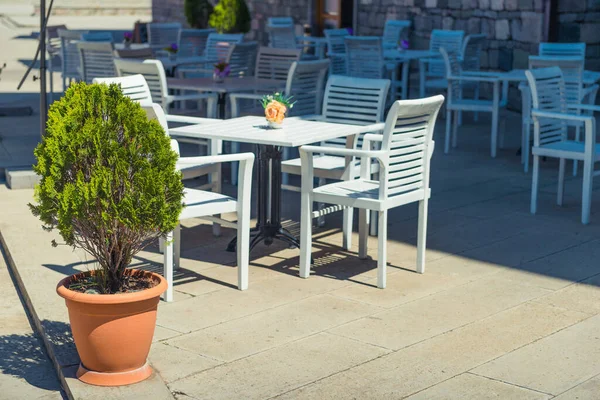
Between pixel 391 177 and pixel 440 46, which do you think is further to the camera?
pixel 440 46

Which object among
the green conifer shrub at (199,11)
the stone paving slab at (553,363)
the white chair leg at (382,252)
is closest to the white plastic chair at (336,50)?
the green conifer shrub at (199,11)

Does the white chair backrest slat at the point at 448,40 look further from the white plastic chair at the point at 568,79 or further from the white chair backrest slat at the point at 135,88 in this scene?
the white chair backrest slat at the point at 135,88

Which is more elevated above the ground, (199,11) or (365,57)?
(199,11)

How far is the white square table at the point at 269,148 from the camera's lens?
5266mm

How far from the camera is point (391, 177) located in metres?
4.89

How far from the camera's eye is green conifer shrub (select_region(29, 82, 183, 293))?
3.58 m

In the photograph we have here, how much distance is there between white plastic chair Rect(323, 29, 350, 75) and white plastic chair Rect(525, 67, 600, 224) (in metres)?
4.38

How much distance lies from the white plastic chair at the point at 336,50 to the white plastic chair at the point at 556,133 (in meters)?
4.38

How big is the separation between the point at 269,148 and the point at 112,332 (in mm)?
2111

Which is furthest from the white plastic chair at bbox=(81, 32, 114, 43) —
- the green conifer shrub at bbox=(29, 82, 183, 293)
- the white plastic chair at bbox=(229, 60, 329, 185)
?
the green conifer shrub at bbox=(29, 82, 183, 293)

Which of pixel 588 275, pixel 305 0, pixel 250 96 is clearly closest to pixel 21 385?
pixel 588 275

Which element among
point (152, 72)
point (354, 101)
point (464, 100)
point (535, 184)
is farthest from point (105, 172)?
point (464, 100)

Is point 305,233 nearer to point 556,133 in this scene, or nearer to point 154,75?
point 556,133

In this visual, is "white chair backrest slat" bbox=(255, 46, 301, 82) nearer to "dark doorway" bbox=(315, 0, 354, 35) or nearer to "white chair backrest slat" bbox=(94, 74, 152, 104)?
"white chair backrest slat" bbox=(94, 74, 152, 104)
